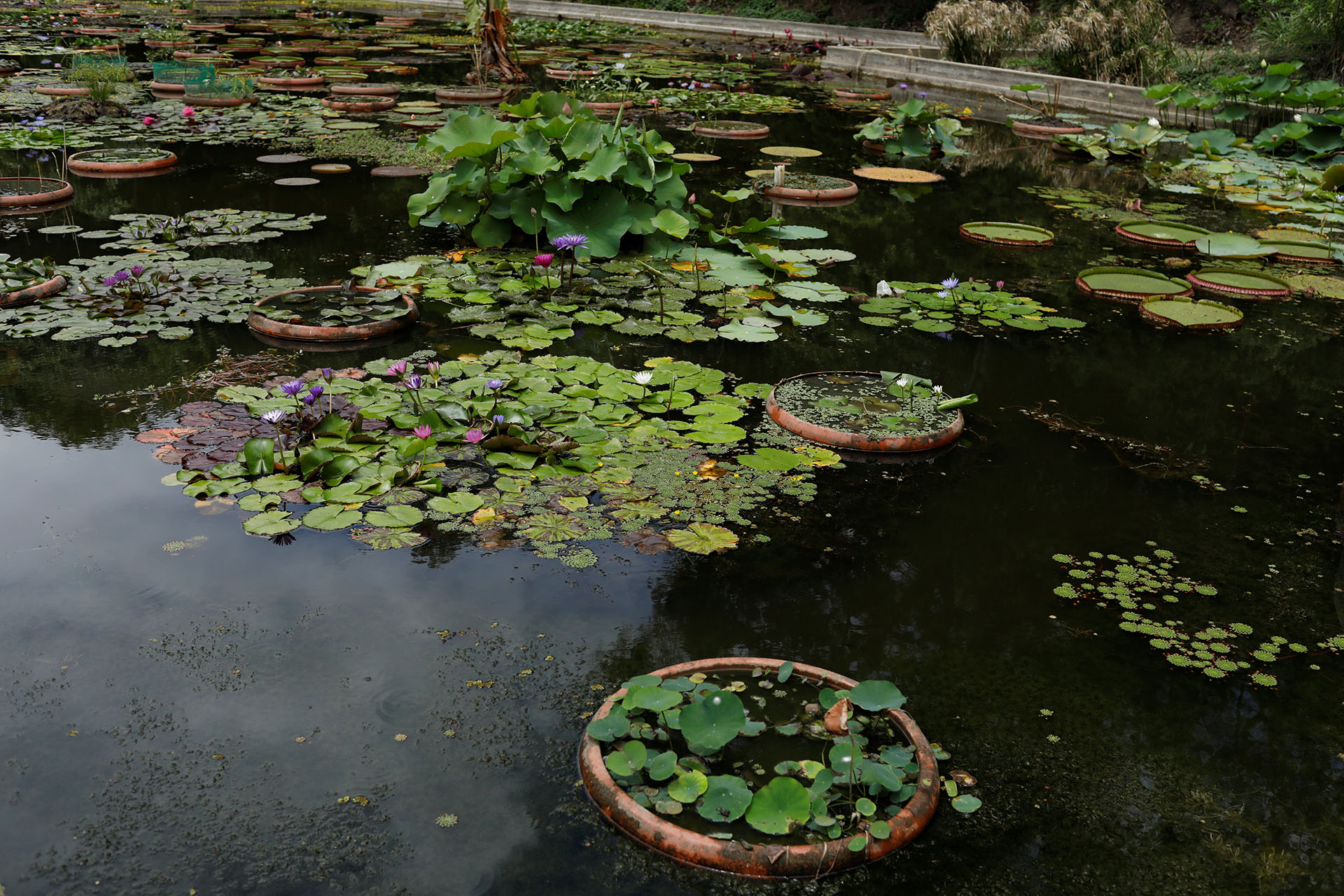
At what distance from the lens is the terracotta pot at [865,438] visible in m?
3.82

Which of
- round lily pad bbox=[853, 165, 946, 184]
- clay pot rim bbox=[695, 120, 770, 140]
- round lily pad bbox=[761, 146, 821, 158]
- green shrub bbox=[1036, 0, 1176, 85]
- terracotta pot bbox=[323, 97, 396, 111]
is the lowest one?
round lily pad bbox=[853, 165, 946, 184]

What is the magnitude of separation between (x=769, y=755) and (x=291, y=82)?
12426mm

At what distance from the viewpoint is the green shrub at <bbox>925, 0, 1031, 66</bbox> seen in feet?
48.1

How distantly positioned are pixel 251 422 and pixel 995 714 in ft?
9.50

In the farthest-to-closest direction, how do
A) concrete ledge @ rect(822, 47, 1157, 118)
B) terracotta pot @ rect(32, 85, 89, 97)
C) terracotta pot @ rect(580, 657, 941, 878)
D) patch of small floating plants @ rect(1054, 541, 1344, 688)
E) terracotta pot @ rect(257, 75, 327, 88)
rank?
1. terracotta pot @ rect(257, 75, 327, 88)
2. concrete ledge @ rect(822, 47, 1157, 118)
3. terracotta pot @ rect(32, 85, 89, 97)
4. patch of small floating plants @ rect(1054, 541, 1344, 688)
5. terracotta pot @ rect(580, 657, 941, 878)

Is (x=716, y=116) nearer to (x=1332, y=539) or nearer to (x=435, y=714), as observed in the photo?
(x=1332, y=539)

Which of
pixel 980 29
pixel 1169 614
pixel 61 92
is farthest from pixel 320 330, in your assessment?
pixel 980 29

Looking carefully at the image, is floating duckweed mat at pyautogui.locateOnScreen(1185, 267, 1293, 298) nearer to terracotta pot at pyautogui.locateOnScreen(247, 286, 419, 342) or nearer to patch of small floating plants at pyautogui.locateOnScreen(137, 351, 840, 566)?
patch of small floating plants at pyautogui.locateOnScreen(137, 351, 840, 566)

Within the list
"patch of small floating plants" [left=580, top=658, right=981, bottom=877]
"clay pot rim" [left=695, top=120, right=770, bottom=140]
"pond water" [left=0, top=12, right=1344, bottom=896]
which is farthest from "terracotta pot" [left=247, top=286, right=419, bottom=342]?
"clay pot rim" [left=695, top=120, right=770, bottom=140]

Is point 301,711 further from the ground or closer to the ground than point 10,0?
closer to the ground

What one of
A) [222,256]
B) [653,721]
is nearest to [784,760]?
[653,721]

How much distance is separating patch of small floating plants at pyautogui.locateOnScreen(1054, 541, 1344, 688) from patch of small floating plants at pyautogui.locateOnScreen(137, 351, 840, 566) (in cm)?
99

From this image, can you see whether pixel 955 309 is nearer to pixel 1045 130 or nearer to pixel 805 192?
pixel 805 192

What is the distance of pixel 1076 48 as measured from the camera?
43.1ft
